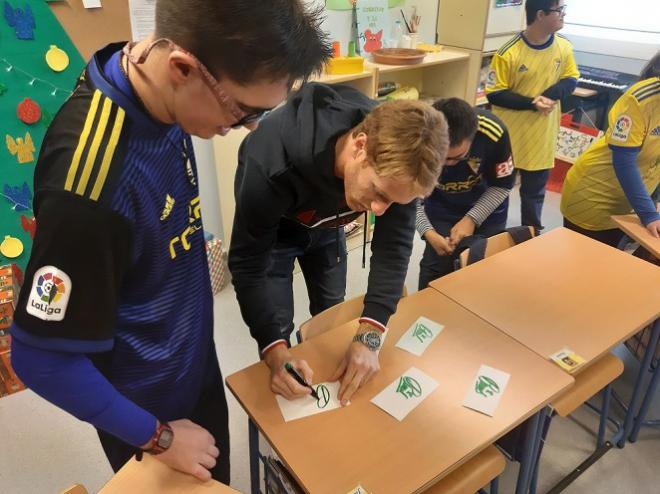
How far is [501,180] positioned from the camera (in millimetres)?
2221

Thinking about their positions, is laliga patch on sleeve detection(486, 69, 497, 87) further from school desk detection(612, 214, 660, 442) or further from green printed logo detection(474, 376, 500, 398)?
green printed logo detection(474, 376, 500, 398)

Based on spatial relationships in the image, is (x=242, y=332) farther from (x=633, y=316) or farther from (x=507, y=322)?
(x=633, y=316)

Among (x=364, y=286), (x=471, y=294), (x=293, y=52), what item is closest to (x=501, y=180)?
(x=471, y=294)

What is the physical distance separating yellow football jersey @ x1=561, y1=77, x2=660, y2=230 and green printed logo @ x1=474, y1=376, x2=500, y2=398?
1.37 metres

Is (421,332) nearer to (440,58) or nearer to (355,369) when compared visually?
(355,369)

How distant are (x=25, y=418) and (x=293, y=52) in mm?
2175

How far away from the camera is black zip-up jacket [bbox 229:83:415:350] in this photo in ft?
4.09

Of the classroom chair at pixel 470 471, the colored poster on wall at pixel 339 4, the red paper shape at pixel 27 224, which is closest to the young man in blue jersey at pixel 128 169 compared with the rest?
the classroom chair at pixel 470 471

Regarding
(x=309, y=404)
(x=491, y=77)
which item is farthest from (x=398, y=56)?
(x=309, y=404)

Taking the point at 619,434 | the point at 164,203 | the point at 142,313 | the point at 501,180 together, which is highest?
the point at 164,203

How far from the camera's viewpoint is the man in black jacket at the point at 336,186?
1.10 metres

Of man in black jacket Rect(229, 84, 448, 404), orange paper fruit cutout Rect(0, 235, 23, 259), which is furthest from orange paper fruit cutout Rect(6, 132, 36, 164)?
man in black jacket Rect(229, 84, 448, 404)

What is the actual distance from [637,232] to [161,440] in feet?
6.73

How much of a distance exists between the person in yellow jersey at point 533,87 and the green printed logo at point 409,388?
2.16 m
